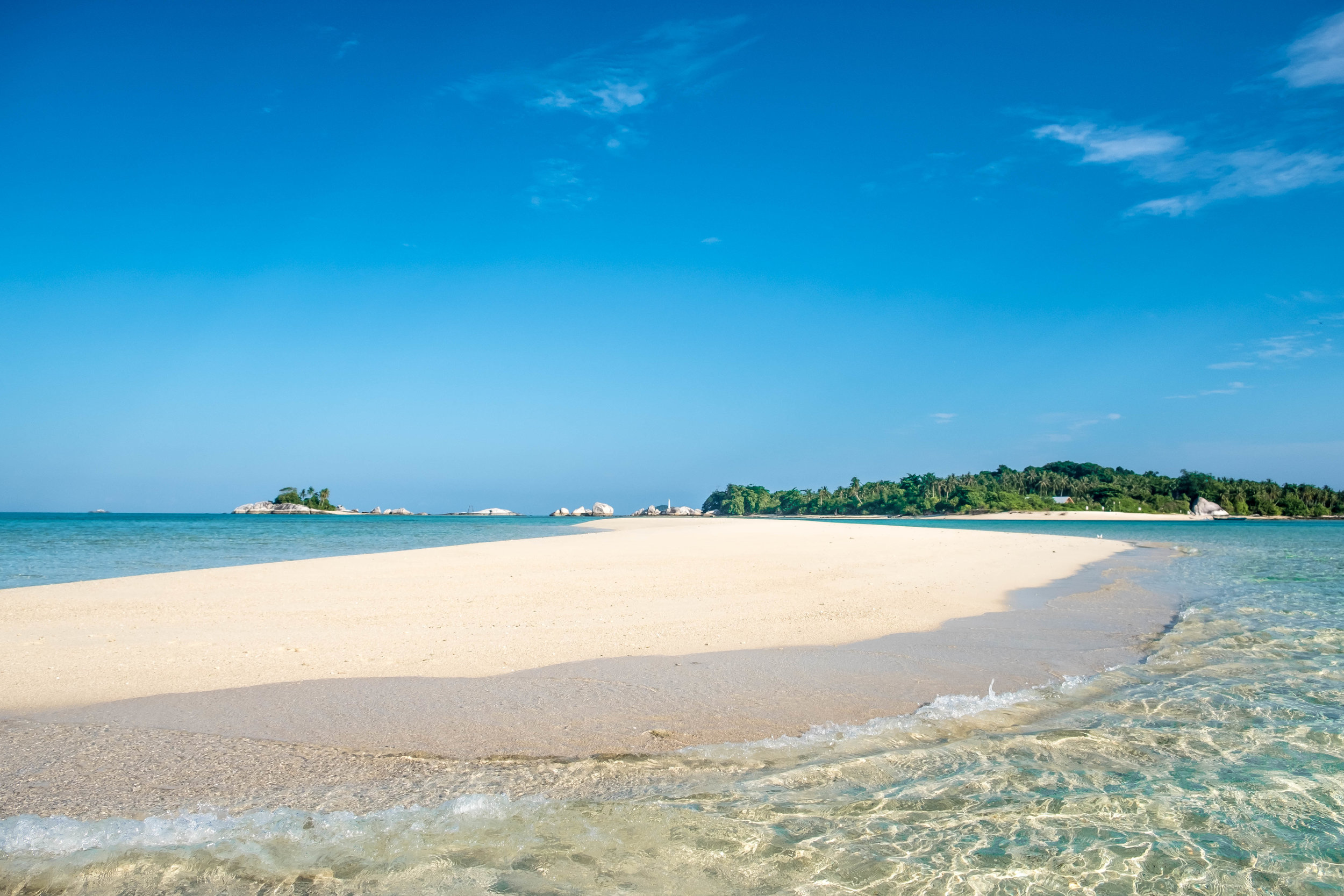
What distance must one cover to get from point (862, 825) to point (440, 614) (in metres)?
7.09

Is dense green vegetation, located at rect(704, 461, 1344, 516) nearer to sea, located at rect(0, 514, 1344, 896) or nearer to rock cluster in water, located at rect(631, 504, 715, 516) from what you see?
rock cluster in water, located at rect(631, 504, 715, 516)

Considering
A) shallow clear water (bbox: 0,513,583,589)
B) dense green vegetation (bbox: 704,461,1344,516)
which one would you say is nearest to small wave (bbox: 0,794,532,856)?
shallow clear water (bbox: 0,513,583,589)

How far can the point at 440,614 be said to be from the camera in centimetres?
927

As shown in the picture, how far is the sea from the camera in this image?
2914 millimetres

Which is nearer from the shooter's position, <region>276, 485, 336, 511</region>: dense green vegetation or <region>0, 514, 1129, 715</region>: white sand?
<region>0, 514, 1129, 715</region>: white sand

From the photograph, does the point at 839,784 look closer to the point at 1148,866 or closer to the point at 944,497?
the point at 1148,866

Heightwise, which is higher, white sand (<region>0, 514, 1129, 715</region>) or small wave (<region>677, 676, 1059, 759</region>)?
white sand (<region>0, 514, 1129, 715</region>)

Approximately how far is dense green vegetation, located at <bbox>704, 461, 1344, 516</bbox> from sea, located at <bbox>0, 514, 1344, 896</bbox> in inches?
5238

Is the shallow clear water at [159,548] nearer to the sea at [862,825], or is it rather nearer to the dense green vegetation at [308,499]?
the sea at [862,825]

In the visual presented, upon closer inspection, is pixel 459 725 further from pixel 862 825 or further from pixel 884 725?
pixel 884 725

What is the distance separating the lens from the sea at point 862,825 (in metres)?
2.91

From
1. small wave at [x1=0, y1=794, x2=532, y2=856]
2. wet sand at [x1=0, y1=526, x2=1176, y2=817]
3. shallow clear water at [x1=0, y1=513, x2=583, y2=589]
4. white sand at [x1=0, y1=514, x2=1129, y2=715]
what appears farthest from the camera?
shallow clear water at [x1=0, y1=513, x2=583, y2=589]

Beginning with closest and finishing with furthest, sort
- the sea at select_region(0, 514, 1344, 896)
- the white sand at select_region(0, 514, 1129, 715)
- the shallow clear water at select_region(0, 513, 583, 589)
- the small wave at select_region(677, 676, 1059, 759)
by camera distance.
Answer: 1. the sea at select_region(0, 514, 1344, 896)
2. the small wave at select_region(677, 676, 1059, 759)
3. the white sand at select_region(0, 514, 1129, 715)
4. the shallow clear water at select_region(0, 513, 583, 589)

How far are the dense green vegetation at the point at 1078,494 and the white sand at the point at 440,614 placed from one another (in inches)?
4915
